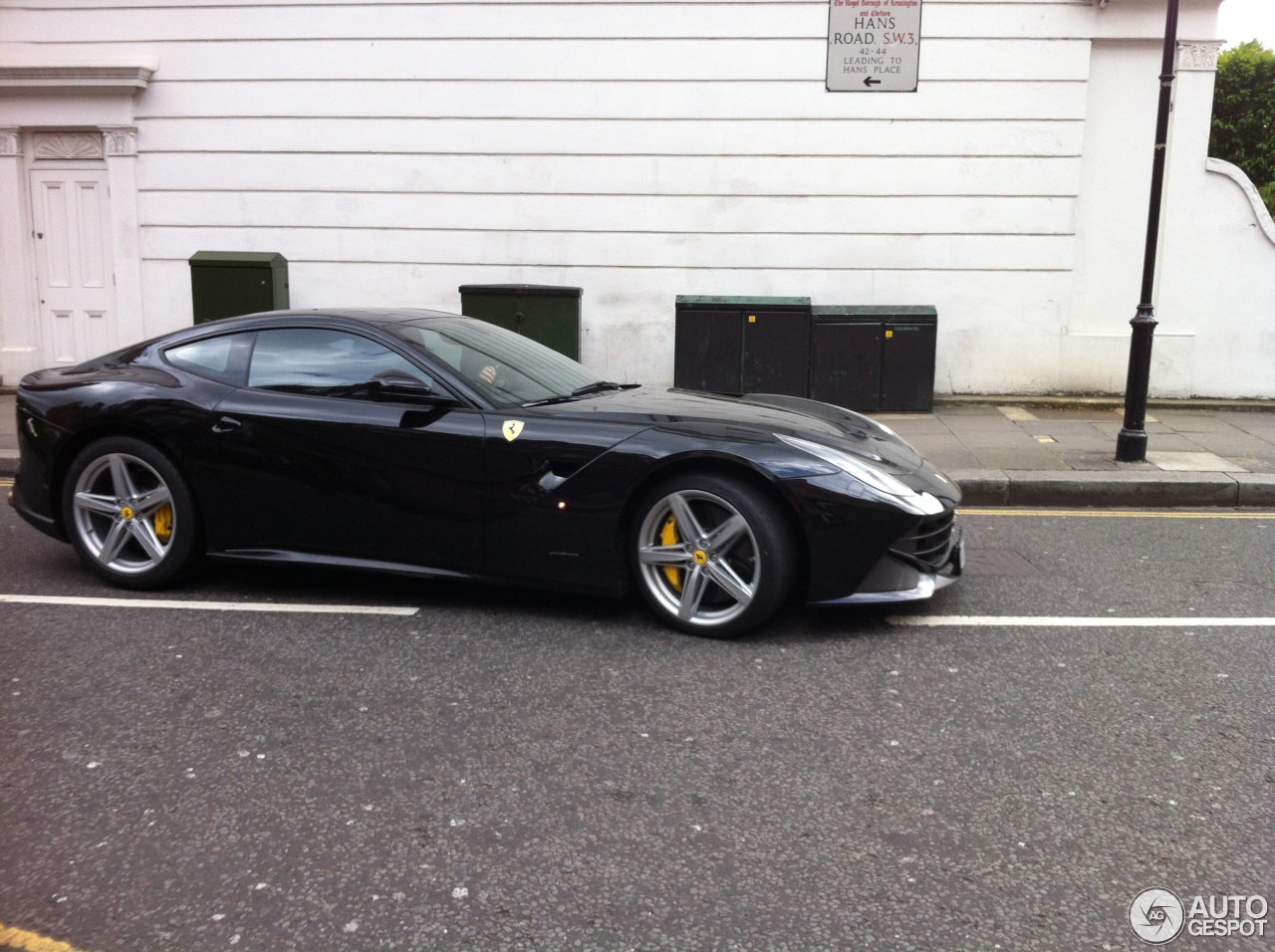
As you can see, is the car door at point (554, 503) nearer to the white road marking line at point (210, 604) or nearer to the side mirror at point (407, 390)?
the side mirror at point (407, 390)

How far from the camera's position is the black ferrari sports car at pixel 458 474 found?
4.57 meters

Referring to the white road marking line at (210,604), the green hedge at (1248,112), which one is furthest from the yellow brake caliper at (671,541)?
the green hedge at (1248,112)

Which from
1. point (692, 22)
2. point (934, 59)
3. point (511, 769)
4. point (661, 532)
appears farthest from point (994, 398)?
point (511, 769)

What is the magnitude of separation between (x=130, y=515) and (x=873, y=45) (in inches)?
347

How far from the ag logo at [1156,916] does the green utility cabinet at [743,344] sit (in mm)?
8181

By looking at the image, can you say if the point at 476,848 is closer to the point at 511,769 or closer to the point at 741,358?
the point at 511,769

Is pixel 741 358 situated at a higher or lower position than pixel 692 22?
lower

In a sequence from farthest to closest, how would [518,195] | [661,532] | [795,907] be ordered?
[518,195] → [661,532] → [795,907]

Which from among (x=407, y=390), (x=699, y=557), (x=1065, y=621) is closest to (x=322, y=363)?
(x=407, y=390)

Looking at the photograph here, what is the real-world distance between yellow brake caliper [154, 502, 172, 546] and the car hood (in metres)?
1.95

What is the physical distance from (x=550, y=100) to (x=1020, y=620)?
840cm

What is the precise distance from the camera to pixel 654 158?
1153 cm

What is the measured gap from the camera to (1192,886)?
2.79m

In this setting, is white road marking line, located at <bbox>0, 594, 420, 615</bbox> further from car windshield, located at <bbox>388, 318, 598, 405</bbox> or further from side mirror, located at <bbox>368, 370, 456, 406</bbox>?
car windshield, located at <bbox>388, 318, 598, 405</bbox>
